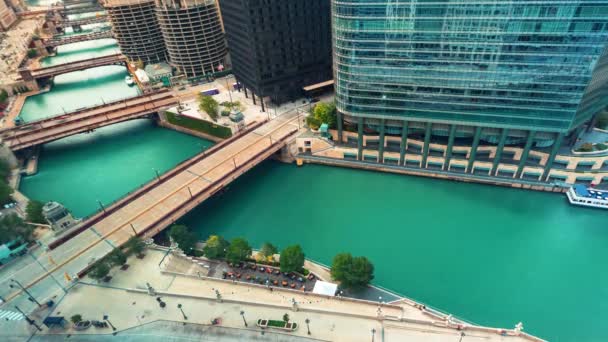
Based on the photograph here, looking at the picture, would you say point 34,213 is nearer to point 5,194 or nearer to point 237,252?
point 5,194

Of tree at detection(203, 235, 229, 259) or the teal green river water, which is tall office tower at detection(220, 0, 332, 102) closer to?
the teal green river water

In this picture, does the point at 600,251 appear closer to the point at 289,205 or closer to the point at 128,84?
the point at 289,205

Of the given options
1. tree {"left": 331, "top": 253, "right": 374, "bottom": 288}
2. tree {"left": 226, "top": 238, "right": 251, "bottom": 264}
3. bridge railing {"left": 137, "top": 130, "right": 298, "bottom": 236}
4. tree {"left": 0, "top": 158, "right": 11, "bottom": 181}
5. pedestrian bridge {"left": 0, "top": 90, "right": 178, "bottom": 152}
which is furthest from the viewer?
→ pedestrian bridge {"left": 0, "top": 90, "right": 178, "bottom": 152}

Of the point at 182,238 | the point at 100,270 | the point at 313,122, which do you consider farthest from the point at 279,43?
the point at 100,270

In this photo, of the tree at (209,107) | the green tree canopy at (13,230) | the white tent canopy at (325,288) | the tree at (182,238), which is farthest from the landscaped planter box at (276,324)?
the tree at (209,107)

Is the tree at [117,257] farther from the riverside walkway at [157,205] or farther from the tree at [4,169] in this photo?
the tree at [4,169]

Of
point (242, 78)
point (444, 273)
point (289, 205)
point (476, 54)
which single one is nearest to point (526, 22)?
point (476, 54)

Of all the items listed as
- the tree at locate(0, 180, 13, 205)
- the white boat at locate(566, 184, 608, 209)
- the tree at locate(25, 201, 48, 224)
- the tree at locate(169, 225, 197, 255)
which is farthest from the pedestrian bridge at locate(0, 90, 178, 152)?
the white boat at locate(566, 184, 608, 209)
